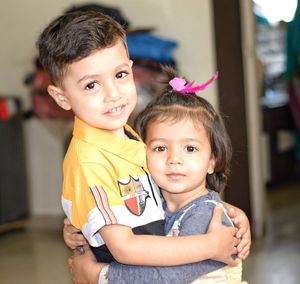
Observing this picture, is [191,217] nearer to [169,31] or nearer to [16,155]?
[169,31]

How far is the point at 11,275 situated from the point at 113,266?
7.76 ft

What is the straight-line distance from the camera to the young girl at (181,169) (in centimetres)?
158

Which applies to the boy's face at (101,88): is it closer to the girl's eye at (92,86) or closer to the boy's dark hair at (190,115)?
the girl's eye at (92,86)

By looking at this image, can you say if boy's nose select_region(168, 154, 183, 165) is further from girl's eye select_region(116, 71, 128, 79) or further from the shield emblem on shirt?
girl's eye select_region(116, 71, 128, 79)

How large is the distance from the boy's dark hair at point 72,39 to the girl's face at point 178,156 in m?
0.27

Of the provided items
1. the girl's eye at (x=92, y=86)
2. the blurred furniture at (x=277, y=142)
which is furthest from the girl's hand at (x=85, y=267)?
the blurred furniture at (x=277, y=142)

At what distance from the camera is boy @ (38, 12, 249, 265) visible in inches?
58.7

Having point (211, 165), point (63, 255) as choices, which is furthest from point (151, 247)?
point (63, 255)

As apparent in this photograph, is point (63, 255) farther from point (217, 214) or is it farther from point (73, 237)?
point (217, 214)

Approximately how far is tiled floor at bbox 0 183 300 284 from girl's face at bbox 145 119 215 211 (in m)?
1.96

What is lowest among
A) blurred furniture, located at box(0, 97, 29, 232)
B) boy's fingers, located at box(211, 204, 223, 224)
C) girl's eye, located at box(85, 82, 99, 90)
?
blurred furniture, located at box(0, 97, 29, 232)

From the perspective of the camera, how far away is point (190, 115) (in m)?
1.66

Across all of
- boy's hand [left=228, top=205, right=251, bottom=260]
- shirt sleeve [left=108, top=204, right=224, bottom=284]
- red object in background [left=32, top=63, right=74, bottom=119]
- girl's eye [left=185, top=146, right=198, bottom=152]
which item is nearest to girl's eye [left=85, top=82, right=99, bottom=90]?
girl's eye [left=185, top=146, right=198, bottom=152]

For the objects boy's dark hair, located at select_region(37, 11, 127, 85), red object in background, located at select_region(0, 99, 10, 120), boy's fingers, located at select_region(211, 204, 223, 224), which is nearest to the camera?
boy's dark hair, located at select_region(37, 11, 127, 85)
